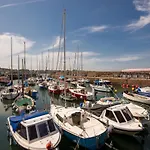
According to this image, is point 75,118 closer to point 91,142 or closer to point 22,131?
point 91,142

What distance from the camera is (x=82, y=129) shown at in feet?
32.2

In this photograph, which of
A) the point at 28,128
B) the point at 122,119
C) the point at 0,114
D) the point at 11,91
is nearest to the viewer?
the point at 28,128

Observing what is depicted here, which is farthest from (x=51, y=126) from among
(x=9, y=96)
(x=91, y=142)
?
(x=9, y=96)

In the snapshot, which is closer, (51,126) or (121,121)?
(51,126)

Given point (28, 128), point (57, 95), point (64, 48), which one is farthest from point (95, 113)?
point (57, 95)

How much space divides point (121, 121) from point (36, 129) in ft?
21.8

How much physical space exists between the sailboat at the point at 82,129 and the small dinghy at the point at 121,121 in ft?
3.56

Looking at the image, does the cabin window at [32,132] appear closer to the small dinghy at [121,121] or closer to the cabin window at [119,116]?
the small dinghy at [121,121]

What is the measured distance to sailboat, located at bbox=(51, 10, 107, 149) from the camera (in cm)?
878

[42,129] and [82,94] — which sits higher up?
[42,129]

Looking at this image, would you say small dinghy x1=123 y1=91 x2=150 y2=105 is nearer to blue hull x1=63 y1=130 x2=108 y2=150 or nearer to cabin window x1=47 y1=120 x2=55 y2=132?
blue hull x1=63 y1=130 x2=108 y2=150

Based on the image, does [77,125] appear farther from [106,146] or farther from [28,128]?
[28,128]

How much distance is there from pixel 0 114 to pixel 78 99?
13267mm

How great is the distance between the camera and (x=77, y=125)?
419 inches
